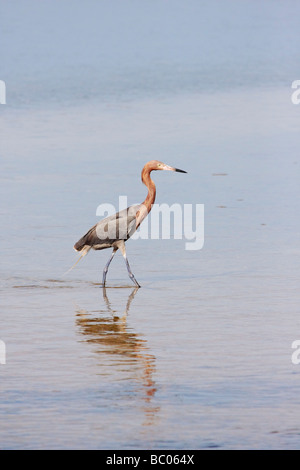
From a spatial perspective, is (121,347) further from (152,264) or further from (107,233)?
(152,264)

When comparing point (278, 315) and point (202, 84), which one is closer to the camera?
point (278, 315)

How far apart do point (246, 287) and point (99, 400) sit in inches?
158

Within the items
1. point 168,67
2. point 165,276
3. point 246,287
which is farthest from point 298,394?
point 168,67

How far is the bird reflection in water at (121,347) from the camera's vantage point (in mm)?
8094

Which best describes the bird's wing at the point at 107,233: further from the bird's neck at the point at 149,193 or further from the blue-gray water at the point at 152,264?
the bird's neck at the point at 149,193

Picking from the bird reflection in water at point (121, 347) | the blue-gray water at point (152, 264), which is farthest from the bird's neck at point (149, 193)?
the bird reflection in water at point (121, 347)

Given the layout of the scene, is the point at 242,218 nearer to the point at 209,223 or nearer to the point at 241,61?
the point at 209,223

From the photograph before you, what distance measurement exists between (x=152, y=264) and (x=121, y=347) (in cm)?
374

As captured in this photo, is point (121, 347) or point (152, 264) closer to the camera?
point (121, 347)

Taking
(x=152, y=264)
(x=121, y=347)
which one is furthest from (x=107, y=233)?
(x=121, y=347)

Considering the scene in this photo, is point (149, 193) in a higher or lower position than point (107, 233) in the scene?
higher

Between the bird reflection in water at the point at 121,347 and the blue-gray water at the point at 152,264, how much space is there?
0.07 ft

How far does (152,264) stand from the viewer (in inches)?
510

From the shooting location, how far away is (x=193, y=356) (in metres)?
8.93
